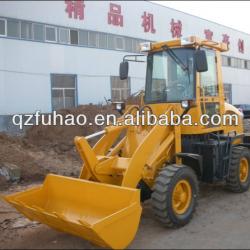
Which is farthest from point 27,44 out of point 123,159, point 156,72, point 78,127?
point 123,159

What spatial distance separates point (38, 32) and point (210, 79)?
37.4ft

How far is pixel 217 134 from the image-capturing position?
736 cm

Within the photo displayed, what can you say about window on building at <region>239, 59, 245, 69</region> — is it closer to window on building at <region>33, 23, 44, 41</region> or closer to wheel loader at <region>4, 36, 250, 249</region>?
window on building at <region>33, 23, 44, 41</region>

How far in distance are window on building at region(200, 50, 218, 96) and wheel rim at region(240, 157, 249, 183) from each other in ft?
4.79

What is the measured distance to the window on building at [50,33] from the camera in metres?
17.1

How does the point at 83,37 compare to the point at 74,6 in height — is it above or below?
above

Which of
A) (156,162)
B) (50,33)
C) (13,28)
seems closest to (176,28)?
(50,33)

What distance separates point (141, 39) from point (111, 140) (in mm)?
15892

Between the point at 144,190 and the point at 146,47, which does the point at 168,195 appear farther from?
the point at 146,47

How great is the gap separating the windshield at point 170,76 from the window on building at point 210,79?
29 centimetres

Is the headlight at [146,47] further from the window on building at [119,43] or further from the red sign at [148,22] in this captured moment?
the window on building at [119,43]

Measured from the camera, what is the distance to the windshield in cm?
671

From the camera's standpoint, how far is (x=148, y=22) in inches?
834

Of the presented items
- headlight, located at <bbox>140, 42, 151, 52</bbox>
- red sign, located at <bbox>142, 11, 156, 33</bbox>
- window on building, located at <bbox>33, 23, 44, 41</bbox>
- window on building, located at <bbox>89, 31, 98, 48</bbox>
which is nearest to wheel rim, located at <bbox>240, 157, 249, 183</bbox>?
headlight, located at <bbox>140, 42, 151, 52</bbox>
